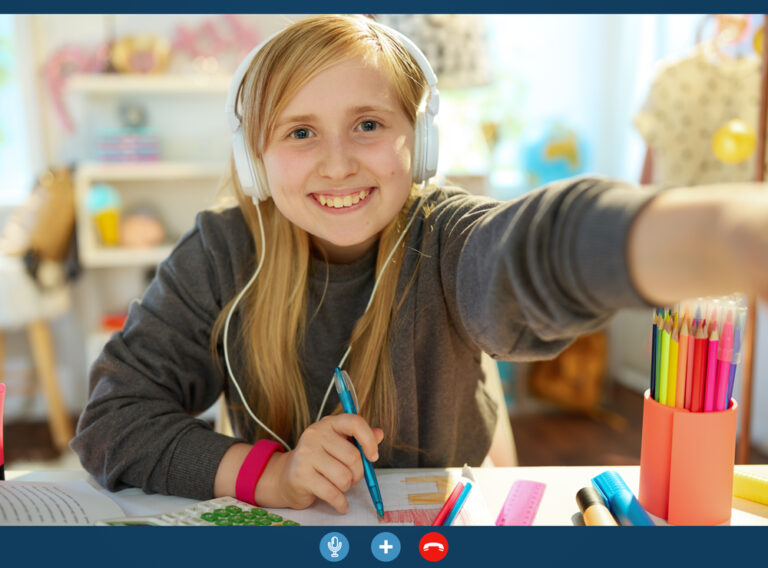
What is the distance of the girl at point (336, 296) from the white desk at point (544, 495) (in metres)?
0.02

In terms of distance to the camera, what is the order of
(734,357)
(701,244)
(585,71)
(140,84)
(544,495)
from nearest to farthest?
(701,244)
(734,357)
(544,495)
(140,84)
(585,71)

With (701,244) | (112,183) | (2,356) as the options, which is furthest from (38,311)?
(701,244)

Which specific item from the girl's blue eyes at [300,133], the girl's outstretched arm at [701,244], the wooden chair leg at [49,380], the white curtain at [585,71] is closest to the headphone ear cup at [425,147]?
the girl's blue eyes at [300,133]

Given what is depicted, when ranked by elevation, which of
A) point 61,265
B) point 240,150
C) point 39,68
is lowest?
point 61,265

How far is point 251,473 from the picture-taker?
0.64 meters

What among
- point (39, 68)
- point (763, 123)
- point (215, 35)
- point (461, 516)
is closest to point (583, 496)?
point (461, 516)

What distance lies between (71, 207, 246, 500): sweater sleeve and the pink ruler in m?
0.28

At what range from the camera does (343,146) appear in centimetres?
69

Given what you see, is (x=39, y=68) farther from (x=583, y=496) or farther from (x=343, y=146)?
(x=583, y=496)
